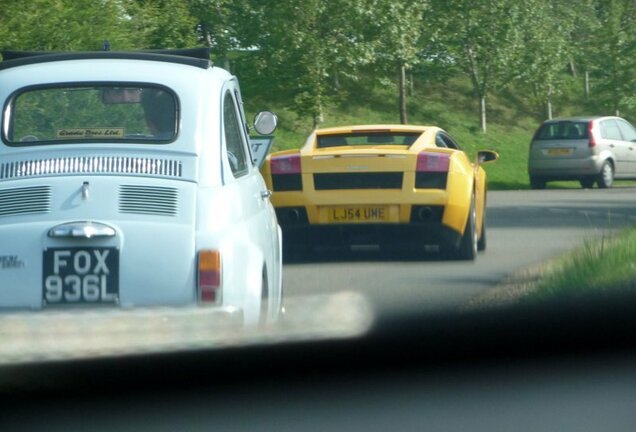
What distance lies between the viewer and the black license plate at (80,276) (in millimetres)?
5453

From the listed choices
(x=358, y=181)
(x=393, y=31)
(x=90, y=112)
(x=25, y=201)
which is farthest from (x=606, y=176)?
(x=25, y=201)

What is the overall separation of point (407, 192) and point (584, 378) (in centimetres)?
592

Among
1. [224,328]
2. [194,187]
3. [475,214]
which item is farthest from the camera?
[475,214]

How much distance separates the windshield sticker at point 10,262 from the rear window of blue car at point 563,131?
2340 centimetres

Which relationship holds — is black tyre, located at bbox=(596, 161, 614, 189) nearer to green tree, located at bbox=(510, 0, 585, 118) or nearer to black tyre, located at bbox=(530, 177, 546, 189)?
black tyre, located at bbox=(530, 177, 546, 189)

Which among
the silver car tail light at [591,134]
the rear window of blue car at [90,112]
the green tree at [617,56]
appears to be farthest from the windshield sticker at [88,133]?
the green tree at [617,56]

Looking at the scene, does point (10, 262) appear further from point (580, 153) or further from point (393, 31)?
point (393, 31)

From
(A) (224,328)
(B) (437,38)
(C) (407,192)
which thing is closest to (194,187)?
(A) (224,328)

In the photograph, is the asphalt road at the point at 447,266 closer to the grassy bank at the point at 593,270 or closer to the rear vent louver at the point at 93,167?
the grassy bank at the point at 593,270

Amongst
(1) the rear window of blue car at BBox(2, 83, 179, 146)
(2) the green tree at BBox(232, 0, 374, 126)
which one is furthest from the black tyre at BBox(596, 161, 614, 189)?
(1) the rear window of blue car at BBox(2, 83, 179, 146)

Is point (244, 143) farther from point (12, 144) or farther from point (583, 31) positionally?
point (583, 31)

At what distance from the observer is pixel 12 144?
6.23 metres

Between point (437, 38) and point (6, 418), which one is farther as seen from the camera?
point (437, 38)

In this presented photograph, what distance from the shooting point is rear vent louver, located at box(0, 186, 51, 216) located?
5.64m
